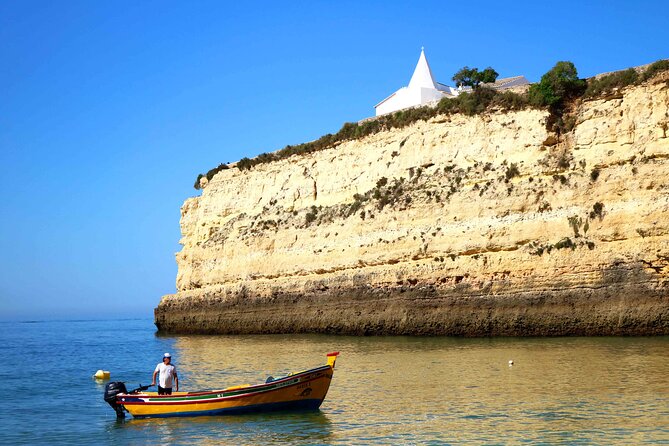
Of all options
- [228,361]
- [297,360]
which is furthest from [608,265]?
[228,361]

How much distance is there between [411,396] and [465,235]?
15141 mm

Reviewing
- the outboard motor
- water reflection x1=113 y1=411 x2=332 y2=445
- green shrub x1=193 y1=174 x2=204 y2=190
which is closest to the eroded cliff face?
green shrub x1=193 y1=174 x2=204 y2=190

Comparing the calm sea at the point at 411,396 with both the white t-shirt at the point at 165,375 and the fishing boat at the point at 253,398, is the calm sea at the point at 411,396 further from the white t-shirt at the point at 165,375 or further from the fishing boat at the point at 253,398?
the white t-shirt at the point at 165,375

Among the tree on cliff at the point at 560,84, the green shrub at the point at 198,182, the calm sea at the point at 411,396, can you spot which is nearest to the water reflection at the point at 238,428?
the calm sea at the point at 411,396

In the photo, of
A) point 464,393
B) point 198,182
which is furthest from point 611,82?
point 198,182

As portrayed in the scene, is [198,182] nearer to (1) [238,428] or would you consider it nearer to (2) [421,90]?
(2) [421,90]

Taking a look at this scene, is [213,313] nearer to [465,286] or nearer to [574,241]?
[465,286]

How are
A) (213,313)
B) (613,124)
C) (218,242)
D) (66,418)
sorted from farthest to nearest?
(218,242) → (213,313) → (613,124) → (66,418)

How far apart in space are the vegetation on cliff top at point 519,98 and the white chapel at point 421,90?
31.5 feet

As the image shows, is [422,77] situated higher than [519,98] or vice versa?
[422,77]

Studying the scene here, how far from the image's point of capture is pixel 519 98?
33.5 m

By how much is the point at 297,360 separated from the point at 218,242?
2135cm

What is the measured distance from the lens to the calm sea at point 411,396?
46.9ft

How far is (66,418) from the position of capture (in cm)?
1827
